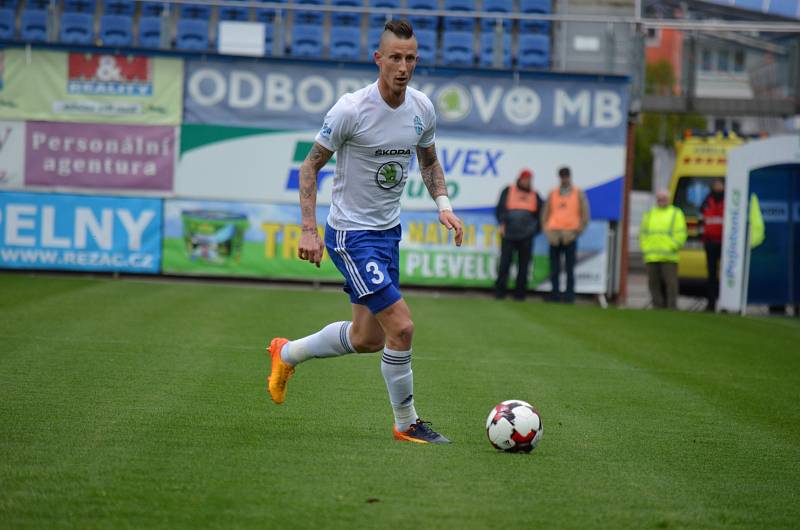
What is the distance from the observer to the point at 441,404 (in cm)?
798

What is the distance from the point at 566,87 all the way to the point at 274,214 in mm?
5464

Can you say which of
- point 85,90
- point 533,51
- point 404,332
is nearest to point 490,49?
point 533,51

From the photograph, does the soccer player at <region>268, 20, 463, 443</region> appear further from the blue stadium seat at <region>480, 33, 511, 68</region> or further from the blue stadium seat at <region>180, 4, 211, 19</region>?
the blue stadium seat at <region>180, 4, 211, 19</region>

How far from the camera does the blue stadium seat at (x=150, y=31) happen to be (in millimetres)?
22969

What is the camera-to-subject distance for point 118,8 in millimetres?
23578

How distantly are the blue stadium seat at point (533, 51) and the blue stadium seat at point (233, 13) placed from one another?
19.3ft

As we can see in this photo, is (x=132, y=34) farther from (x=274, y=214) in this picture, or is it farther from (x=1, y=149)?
(x=274, y=214)

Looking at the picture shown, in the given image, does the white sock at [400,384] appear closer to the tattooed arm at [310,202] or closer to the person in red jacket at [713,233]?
the tattooed arm at [310,202]

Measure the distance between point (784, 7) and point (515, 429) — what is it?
25.8m

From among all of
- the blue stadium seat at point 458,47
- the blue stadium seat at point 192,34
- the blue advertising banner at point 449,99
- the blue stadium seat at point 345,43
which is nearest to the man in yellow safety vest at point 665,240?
the blue advertising banner at point 449,99

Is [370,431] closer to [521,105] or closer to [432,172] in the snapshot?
[432,172]

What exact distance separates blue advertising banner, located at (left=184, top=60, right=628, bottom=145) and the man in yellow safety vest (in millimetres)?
1491

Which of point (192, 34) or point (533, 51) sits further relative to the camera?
point (192, 34)

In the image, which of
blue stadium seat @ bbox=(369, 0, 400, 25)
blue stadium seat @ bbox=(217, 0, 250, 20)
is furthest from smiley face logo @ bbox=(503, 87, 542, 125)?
blue stadium seat @ bbox=(217, 0, 250, 20)
